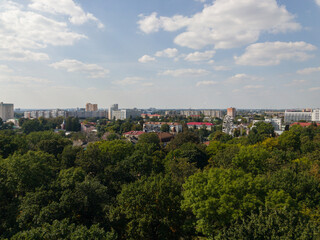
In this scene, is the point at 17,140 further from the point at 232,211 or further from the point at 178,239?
the point at 232,211

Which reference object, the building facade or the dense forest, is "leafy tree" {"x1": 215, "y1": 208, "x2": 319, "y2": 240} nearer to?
the dense forest

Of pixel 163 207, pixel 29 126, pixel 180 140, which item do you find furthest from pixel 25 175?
pixel 29 126

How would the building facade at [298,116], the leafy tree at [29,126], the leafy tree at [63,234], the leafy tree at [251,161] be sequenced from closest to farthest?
the leafy tree at [63,234] < the leafy tree at [251,161] < the leafy tree at [29,126] < the building facade at [298,116]

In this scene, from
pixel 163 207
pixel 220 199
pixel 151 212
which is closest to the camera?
pixel 220 199

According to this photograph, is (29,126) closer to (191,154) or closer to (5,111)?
(191,154)

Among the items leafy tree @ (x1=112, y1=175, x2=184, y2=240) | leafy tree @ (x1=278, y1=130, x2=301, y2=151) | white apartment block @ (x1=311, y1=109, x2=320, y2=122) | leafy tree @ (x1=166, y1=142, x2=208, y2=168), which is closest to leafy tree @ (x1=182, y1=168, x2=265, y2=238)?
leafy tree @ (x1=112, y1=175, x2=184, y2=240)

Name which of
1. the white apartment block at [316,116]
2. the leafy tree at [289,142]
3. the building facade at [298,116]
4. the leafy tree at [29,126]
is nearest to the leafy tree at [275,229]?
the leafy tree at [289,142]

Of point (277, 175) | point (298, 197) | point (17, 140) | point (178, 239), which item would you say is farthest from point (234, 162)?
point (17, 140)

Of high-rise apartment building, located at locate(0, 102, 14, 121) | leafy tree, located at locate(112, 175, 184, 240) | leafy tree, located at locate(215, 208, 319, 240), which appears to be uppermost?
high-rise apartment building, located at locate(0, 102, 14, 121)

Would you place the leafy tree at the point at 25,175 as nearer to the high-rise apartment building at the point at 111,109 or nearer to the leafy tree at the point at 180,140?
the leafy tree at the point at 180,140
